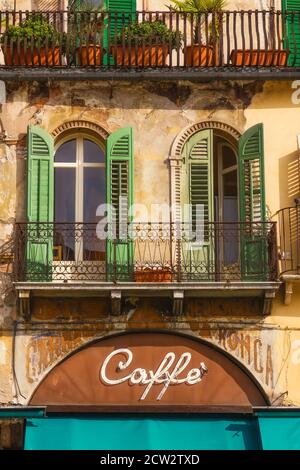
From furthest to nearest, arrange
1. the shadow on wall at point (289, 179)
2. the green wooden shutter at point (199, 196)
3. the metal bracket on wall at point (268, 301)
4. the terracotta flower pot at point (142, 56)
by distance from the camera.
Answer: the terracotta flower pot at point (142, 56) < the shadow on wall at point (289, 179) < the green wooden shutter at point (199, 196) < the metal bracket on wall at point (268, 301)

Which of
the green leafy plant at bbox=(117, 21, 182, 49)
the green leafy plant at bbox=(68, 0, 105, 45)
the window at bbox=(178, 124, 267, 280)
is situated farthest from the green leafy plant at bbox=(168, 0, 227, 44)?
the window at bbox=(178, 124, 267, 280)

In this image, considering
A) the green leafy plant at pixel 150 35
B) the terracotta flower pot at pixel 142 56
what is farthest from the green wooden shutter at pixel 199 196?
the green leafy plant at pixel 150 35

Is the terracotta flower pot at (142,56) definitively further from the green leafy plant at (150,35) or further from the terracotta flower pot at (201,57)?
the terracotta flower pot at (201,57)

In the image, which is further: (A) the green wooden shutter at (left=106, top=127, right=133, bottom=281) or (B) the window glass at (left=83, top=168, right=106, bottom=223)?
(B) the window glass at (left=83, top=168, right=106, bottom=223)

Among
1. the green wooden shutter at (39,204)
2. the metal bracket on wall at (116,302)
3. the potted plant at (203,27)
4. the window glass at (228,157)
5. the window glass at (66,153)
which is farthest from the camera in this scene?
the window glass at (228,157)

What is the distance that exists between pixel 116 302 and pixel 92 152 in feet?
8.35

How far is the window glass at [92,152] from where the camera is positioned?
1841 centimetres

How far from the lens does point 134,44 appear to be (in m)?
18.2

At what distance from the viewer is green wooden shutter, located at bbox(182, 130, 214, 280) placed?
1769 centimetres

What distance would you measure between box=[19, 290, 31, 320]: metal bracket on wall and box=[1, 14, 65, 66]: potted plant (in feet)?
11.6

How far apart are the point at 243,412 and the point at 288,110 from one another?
4.62 metres

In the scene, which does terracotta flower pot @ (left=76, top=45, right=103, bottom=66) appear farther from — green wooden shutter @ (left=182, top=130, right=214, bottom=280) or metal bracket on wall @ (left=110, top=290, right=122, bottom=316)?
metal bracket on wall @ (left=110, top=290, right=122, bottom=316)

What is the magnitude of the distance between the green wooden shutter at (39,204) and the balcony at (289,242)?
3372 mm
